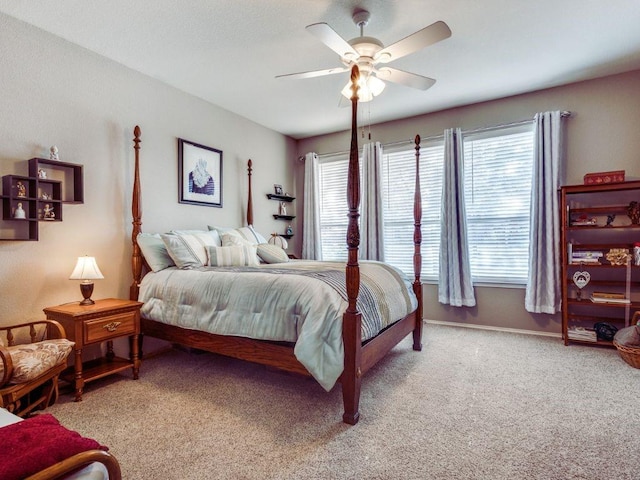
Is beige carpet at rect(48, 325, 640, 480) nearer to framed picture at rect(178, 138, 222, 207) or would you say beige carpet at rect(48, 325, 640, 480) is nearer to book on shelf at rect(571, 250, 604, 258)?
book on shelf at rect(571, 250, 604, 258)

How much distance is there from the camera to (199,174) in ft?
12.5

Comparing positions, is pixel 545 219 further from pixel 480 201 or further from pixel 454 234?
pixel 454 234

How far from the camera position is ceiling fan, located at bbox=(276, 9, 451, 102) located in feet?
6.48

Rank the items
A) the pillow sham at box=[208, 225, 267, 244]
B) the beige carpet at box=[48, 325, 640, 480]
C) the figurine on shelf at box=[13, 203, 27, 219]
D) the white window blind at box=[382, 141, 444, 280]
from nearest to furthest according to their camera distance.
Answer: the beige carpet at box=[48, 325, 640, 480] < the figurine on shelf at box=[13, 203, 27, 219] < the pillow sham at box=[208, 225, 267, 244] < the white window blind at box=[382, 141, 444, 280]

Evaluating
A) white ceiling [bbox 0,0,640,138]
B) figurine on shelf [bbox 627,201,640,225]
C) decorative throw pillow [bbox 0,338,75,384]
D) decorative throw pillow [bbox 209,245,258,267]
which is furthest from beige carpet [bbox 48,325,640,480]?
white ceiling [bbox 0,0,640,138]

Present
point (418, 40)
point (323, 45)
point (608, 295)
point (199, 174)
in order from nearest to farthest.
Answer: point (418, 40), point (323, 45), point (608, 295), point (199, 174)

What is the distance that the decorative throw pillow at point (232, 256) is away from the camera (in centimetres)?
306

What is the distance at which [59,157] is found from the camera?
2.64 meters

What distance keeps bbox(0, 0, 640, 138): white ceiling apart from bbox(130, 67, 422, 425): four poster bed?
74cm

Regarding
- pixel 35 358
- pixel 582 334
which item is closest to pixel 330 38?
pixel 35 358

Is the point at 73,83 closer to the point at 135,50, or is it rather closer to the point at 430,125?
the point at 135,50

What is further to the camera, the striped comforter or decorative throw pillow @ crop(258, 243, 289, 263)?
decorative throw pillow @ crop(258, 243, 289, 263)

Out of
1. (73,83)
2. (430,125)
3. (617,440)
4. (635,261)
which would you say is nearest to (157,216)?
(73,83)

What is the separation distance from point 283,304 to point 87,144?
2.20m
